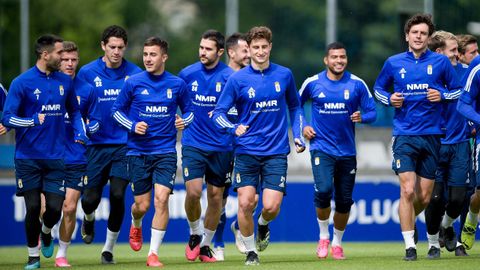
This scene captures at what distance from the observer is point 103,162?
16.3 meters

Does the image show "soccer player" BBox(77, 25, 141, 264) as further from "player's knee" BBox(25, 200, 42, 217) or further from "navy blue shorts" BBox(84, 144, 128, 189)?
"player's knee" BBox(25, 200, 42, 217)

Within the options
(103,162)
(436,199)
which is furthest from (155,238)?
(436,199)

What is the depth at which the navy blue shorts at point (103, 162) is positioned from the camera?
16.2 metres

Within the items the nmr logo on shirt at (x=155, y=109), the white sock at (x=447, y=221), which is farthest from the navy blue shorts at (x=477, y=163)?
the nmr logo on shirt at (x=155, y=109)

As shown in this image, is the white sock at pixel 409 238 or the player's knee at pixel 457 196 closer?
the white sock at pixel 409 238

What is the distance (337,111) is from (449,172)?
1580 millimetres

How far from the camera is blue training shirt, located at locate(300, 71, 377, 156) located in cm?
1578

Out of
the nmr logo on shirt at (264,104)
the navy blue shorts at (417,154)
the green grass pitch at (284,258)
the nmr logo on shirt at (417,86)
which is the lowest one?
the green grass pitch at (284,258)

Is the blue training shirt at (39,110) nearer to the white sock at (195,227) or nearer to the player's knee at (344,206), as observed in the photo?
the white sock at (195,227)

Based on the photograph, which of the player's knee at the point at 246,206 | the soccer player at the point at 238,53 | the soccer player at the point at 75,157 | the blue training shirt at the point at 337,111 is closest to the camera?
the player's knee at the point at 246,206

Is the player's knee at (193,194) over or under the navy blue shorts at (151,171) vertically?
under

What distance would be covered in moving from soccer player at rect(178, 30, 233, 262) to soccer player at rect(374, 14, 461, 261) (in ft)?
7.42

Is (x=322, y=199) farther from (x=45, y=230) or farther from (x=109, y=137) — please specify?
(x=45, y=230)

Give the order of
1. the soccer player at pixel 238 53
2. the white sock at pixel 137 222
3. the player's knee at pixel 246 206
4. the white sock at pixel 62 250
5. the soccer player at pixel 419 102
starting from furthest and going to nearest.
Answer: the soccer player at pixel 238 53 → the white sock at pixel 137 222 → the white sock at pixel 62 250 → the soccer player at pixel 419 102 → the player's knee at pixel 246 206
